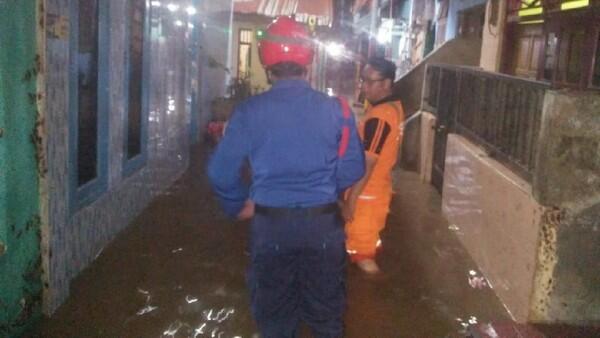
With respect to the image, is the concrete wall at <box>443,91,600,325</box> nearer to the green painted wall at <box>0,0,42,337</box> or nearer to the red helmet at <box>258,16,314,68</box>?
the red helmet at <box>258,16,314,68</box>

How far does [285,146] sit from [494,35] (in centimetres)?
767

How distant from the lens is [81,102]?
15.9 feet

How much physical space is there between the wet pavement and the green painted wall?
0.37 meters

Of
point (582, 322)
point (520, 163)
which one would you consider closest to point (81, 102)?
point (520, 163)

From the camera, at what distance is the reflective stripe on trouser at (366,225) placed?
17.9ft

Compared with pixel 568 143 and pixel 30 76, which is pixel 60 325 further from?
pixel 568 143

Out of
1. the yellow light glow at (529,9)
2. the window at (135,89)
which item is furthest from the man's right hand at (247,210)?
the yellow light glow at (529,9)

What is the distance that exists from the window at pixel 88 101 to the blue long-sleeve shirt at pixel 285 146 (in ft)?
6.83

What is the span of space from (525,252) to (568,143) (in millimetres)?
868

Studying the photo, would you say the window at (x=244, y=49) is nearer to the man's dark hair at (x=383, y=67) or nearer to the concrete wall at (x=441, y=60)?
the concrete wall at (x=441, y=60)

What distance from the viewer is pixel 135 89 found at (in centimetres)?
648

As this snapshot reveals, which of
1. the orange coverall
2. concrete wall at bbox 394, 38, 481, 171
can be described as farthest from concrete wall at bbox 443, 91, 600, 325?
concrete wall at bbox 394, 38, 481, 171

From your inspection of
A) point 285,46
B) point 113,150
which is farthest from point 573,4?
point 113,150

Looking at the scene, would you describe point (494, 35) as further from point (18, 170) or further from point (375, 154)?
point (18, 170)
